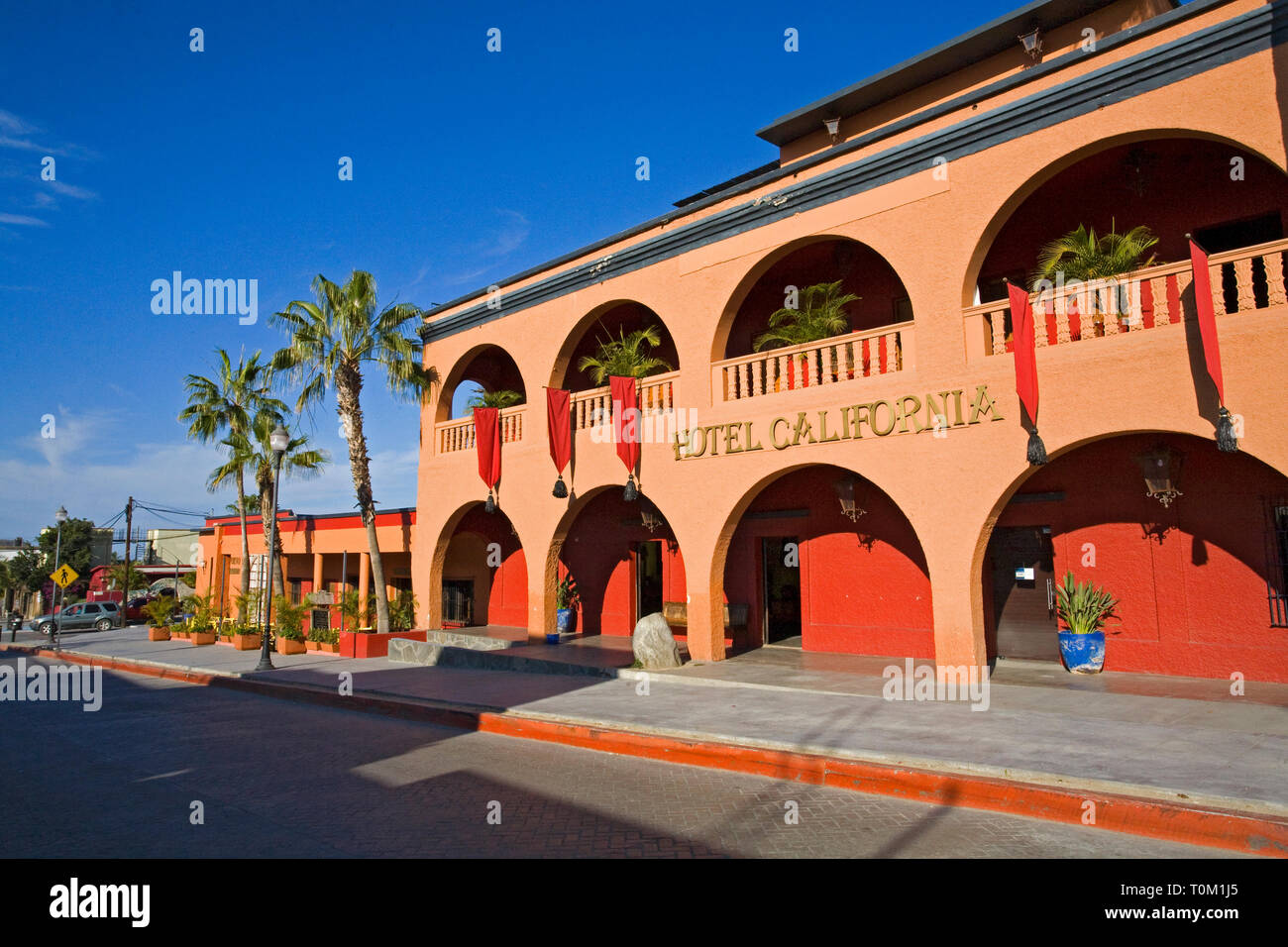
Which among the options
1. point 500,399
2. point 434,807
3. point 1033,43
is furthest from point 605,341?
point 434,807

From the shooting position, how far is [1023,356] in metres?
10.8

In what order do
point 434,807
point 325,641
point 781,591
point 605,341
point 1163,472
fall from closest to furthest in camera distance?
1. point 434,807
2. point 1163,472
3. point 781,591
4. point 605,341
5. point 325,641

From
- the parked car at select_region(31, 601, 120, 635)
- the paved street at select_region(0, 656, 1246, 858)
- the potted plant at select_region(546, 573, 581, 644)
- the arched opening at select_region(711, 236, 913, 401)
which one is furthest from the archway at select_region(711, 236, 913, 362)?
the parked car at select_region(31, 601, 120, 635)

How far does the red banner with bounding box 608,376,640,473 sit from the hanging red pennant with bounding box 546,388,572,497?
159cm

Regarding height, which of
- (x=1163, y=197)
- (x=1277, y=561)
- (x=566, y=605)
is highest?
(x=1163, y=197)

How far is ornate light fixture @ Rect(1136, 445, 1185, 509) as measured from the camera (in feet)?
36.9

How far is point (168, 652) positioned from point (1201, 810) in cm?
2457

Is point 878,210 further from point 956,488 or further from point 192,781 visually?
point 192,781

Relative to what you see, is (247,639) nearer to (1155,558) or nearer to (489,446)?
(489,446)

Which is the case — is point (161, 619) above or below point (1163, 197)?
below

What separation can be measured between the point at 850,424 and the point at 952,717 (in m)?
5.07

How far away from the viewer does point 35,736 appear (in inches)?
447

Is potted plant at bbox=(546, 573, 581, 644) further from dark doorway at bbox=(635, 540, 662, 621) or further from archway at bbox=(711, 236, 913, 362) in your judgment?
archway at bbox=(711, 236, 913, 362)

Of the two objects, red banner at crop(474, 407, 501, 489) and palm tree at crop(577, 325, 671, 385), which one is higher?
palm tree at crop(577, 325, 671, 385)
